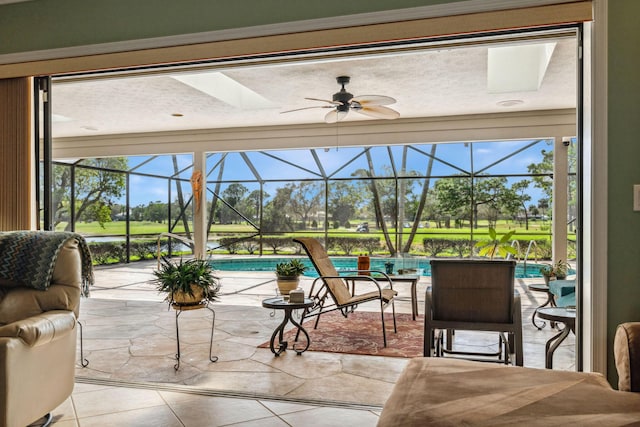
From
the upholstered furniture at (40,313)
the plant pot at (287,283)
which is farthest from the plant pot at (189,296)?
the plant pot at (287,283)

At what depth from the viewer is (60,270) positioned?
2.88 metres

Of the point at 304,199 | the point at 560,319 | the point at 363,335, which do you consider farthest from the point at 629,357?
the point at 304,199

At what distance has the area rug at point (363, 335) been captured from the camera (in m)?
4.43

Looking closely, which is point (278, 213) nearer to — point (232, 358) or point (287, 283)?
point (287, 283)

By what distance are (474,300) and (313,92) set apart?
399 cm

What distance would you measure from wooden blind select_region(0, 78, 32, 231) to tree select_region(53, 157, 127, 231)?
769cm

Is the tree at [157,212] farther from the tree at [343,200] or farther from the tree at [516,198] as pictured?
the tree at [516,198]

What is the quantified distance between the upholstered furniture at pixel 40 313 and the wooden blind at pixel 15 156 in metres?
0.70

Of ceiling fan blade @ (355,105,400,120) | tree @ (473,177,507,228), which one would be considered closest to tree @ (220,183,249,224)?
tree @ (473,177,507,228)

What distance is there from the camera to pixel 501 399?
163 cm

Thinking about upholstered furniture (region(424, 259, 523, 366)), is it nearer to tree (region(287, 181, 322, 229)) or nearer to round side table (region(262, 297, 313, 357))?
round side table (region(262, 297, 313, 357))

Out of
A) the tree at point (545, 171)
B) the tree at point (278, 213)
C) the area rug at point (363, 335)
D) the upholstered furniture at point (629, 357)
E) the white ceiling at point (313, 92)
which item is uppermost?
the white ceiling at point (313, 92)

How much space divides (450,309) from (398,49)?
1.62 m

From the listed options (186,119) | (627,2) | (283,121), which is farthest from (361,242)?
(627,2)
